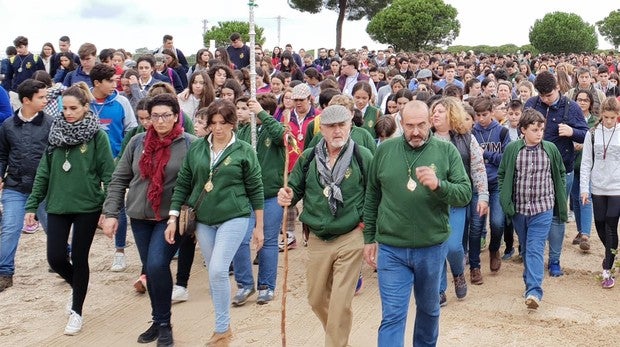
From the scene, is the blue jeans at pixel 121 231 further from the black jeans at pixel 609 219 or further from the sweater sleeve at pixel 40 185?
the black jeans at pixel 609 219

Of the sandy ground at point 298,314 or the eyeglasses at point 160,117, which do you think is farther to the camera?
the sandy ground at point 298,314

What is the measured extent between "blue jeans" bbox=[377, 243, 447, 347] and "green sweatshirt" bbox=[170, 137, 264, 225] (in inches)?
52.2

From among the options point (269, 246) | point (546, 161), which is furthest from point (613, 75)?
point (269, 246)

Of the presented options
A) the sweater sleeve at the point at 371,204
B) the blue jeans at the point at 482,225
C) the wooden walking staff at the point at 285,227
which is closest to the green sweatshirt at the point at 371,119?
the wooden walking staff at the point at 285,227

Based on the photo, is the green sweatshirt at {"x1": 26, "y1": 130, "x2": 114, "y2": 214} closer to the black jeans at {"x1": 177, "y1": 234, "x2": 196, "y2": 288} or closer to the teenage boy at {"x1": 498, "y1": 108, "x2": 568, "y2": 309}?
the black jeans at {"x1": 177, "y1": 234, "x2": 196, "y2": 288}

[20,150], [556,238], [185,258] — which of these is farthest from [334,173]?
[20,150]

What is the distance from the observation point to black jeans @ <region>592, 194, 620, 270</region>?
7301 millimetres

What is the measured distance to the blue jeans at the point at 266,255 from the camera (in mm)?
6750

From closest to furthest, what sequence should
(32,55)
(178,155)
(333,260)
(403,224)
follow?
(403,224)
(333,260)
(178,155)
(32,55)

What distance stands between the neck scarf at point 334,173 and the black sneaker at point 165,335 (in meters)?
1.74

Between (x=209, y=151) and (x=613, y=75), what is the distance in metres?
11.9

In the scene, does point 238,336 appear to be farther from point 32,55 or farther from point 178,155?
point 32,55

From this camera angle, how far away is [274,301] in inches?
273

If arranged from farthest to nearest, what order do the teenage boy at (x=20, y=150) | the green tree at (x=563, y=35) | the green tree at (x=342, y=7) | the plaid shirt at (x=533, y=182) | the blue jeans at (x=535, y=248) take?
the green tree at (x=563, y=35) → the green tree at (x=342, y=7) → the teenage boy at (x=20, y=150) → the plaid shirt at (x=533, y=182) → the blue jeans at (x=535, y=248)
